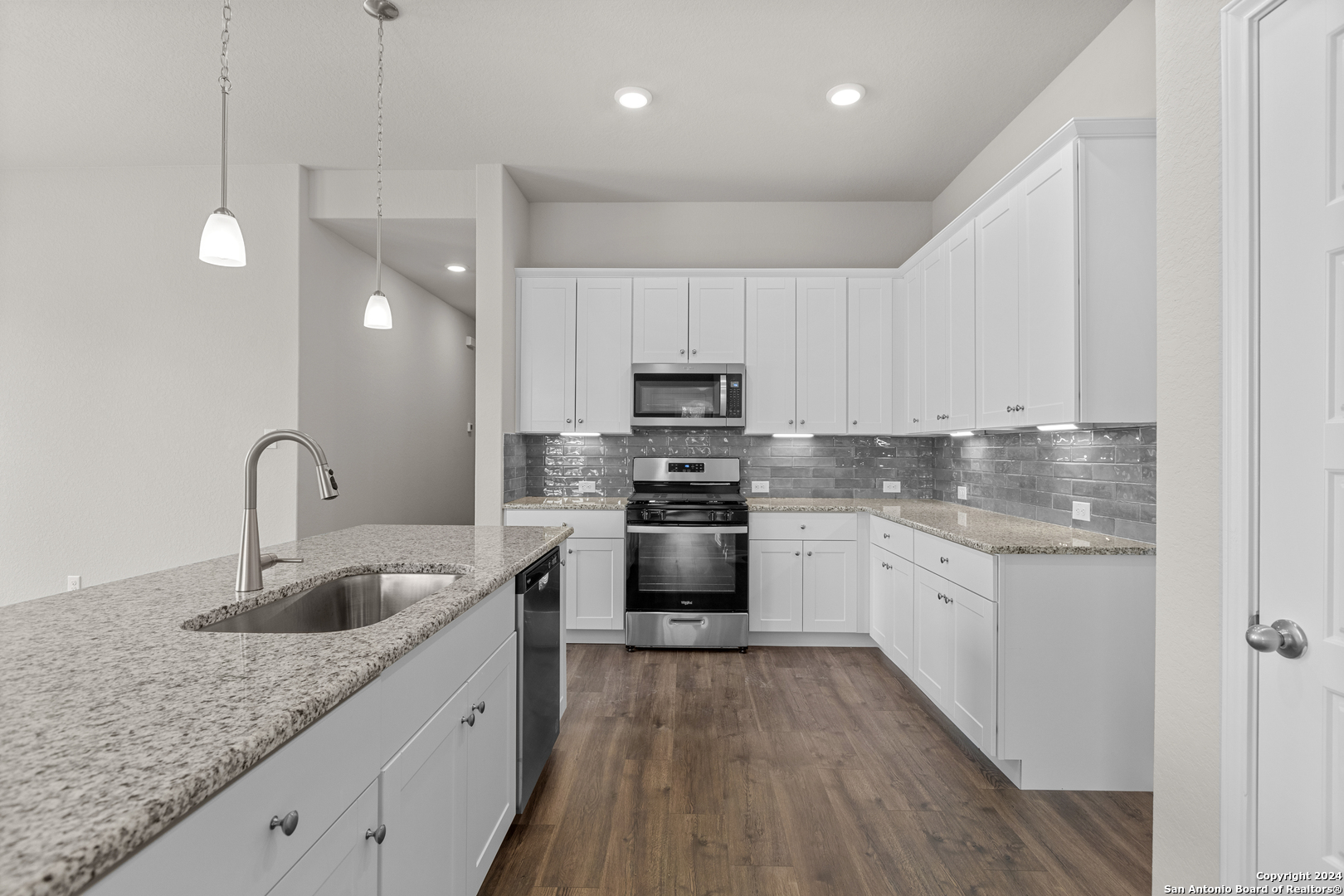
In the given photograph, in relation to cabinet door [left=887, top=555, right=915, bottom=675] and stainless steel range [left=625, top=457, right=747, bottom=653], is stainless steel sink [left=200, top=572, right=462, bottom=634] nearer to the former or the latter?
stainless steel range [left=625, top=457, right=747, bottom=653]

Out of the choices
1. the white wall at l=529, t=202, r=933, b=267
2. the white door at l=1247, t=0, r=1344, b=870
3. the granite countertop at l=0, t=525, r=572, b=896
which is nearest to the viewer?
the granite countertop at l=0, t=525, r=572, b=896

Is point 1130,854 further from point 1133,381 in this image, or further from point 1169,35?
point 1169,35

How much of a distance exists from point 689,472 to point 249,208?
126 inches

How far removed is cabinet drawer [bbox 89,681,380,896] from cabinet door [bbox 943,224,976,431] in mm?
2868

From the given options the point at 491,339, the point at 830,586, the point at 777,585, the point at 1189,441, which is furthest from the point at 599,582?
the point at 1189,441

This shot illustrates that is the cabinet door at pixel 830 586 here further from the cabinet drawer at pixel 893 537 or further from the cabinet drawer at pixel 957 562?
the cabinet drawer at pixel 957 562

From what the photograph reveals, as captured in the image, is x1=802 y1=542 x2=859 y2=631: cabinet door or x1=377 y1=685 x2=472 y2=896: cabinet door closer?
x1=377 y1=685 x2=472 y2=896: cabinet door

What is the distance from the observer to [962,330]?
3113 millimetres

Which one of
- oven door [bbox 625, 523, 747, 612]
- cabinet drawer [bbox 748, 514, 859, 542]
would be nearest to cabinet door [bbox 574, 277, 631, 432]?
oven door [bbox 625, 523, 747, 612]

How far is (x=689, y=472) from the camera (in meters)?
4.27

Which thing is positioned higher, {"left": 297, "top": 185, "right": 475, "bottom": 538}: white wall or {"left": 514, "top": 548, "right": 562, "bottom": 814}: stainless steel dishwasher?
{"left": 297, "top": 185, "right": 475, "bottom": 538}: white wall

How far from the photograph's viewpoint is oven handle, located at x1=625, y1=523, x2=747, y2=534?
3764 millimetres

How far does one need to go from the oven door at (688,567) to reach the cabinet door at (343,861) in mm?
2757

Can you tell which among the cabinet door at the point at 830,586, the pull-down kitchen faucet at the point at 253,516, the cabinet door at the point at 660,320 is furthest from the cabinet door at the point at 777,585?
the pull-down kitchen faucet at the point at 253,516
